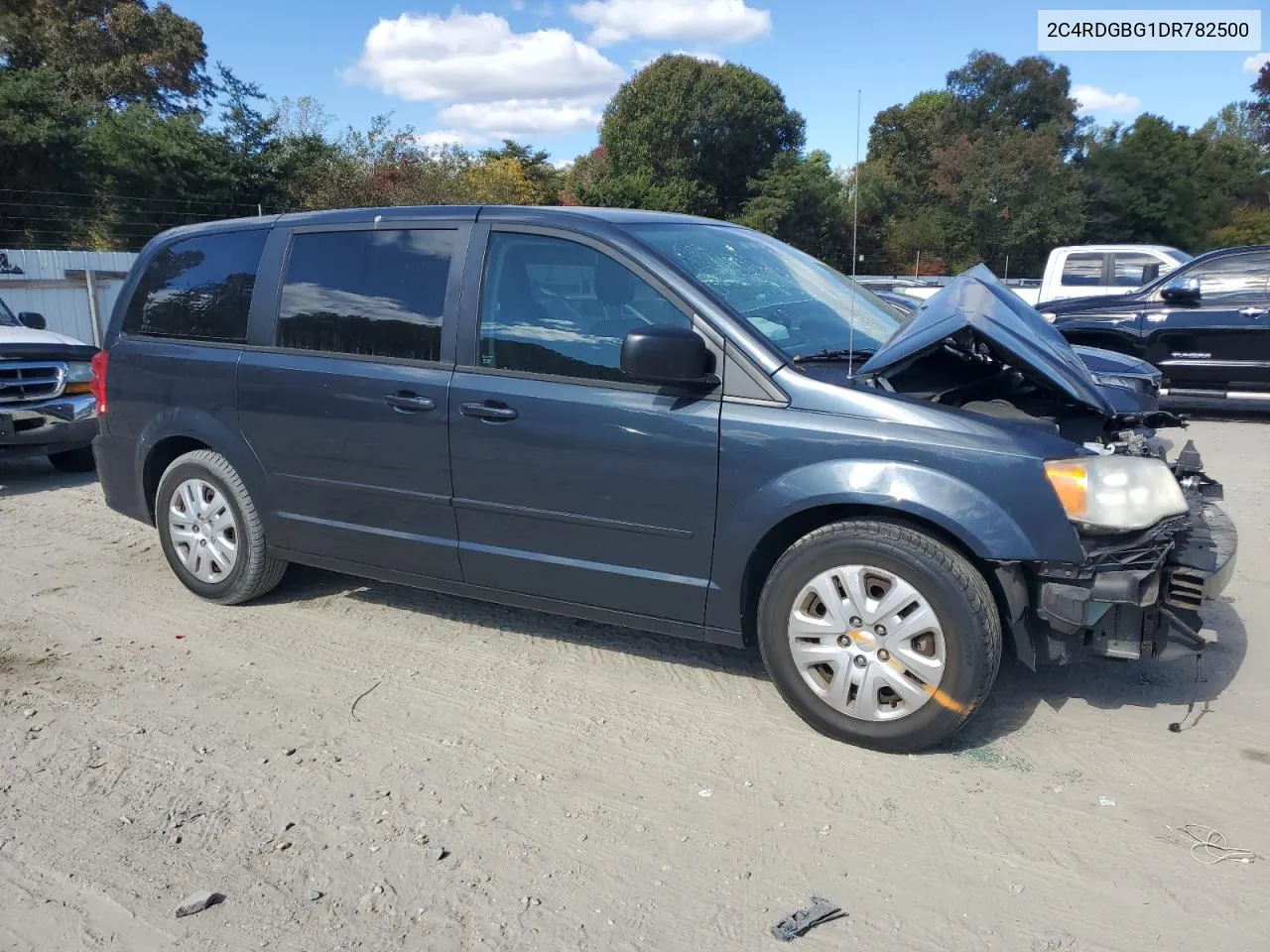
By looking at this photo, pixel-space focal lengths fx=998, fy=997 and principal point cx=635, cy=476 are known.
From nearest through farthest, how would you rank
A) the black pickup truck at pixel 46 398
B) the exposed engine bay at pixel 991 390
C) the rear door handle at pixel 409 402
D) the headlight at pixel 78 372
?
the exposed engine bay at pixel 991 390, the rear door handle at pixel 409 402, the black pickup truck at pixel 46 398, the headlight at pixel 78 372

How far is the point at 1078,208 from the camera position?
44156 mm

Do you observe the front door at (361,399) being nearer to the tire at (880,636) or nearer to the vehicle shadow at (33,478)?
the tire at (880,636)

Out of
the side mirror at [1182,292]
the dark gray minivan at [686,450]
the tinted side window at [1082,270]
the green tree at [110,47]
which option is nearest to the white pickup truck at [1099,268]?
the tinted side window at [1082,270]

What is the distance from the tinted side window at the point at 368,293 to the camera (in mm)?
4227

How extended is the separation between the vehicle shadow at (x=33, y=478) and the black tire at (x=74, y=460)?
56mm

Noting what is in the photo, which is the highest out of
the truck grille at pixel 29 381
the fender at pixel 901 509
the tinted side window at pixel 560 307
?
the tinted side window at pixel 560 307

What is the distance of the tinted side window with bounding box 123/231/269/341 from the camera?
4859 millimetres

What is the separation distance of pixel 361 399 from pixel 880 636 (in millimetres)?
2399

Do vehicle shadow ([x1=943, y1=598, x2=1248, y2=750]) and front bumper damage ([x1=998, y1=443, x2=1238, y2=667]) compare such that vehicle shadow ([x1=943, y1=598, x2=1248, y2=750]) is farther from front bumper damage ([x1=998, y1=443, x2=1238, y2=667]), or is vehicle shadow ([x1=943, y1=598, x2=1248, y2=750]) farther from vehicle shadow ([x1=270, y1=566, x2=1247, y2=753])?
front bumper damage ([x1=998, y1=443, x2=1238, y2=667])

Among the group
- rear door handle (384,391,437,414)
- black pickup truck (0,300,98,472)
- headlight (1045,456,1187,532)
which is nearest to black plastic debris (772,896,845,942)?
headlight (1045,456,1187,532)

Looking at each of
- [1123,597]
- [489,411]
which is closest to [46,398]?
[489,411]

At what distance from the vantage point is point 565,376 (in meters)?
3.90

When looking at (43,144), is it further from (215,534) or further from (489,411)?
(489,411)

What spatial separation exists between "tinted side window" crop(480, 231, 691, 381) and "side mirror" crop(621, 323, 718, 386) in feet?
0.68
